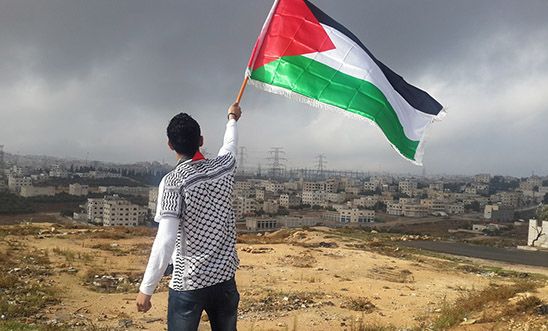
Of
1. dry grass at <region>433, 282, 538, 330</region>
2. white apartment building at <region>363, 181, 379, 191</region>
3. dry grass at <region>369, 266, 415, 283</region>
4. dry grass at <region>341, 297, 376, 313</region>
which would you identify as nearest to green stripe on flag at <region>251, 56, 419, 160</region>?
dry grass at <region>433, 282, 538, 330</region>

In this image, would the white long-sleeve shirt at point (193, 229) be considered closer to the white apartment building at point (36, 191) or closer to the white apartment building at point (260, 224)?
the white apartment building at point (260, 224)

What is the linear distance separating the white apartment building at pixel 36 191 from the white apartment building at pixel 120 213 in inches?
754

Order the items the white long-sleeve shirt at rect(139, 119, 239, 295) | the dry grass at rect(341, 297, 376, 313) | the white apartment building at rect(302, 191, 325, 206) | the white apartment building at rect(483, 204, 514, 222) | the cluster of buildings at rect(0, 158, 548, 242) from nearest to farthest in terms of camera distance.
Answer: the white long-sleeve shirt at rect(139, 119, 239, 295) < the dry grass at rect(341, 297, 376, 313) < the cluster of buildings at rect(0, 158, 548, 242) < the white apartment building at rect(483, 204, 514, 222) < the white apartment building at rect(302, 191, 325, 206)

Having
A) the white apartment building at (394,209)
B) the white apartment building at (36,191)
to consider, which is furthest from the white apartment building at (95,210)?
the white apartment building at (394,209)

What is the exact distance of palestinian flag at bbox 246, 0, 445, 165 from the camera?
405 cm

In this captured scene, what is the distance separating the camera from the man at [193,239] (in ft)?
6.98

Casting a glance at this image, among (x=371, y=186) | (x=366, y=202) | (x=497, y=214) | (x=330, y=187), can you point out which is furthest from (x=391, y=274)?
(x=371, y=186)

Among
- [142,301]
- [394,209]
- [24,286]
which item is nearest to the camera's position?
[142,301]

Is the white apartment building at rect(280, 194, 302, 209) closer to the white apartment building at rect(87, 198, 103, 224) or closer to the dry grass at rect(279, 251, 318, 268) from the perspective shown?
the white apartment building at rect(87, 198, 103, 224)

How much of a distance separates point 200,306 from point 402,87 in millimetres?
3053

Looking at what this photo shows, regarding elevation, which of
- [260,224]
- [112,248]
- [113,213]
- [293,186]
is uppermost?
[293,186]

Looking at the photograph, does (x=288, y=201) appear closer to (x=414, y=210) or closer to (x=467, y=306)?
(x=414, y=210)

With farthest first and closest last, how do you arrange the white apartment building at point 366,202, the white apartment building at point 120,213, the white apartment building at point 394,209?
the white apartment building at point 366,202
the white apartment building at point 394,209
the white apartment building at point 120,213

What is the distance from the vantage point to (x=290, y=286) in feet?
27.9
